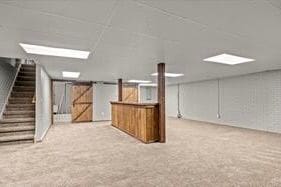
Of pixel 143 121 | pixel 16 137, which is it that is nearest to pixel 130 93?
pixel 143 121

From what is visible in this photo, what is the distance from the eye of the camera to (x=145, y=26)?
245cm

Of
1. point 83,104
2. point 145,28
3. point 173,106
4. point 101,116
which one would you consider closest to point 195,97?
point 173,106

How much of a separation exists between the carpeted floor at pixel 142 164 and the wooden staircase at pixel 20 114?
493 mm

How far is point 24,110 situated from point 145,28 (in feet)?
17.2

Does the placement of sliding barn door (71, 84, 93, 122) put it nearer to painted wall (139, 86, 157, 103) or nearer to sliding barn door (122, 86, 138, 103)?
sliding barn door (122, 86, 138, 103)

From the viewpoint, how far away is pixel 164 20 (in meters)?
2.24

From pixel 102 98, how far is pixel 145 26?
805 centimetres

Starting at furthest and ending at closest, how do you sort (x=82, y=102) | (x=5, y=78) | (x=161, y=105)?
1. (x=82, y=102)
2. (x=5, y=78)
3. (x=161, y=105)

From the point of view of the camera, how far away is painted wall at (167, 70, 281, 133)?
20.6ft

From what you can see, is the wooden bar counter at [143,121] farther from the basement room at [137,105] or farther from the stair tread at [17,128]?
the stair tread at [17,128]

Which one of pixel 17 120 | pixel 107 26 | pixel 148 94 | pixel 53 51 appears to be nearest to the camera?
pixel 107 26

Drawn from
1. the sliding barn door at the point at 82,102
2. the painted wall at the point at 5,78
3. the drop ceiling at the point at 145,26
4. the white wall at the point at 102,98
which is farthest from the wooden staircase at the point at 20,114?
the white wall at the point at 102,98

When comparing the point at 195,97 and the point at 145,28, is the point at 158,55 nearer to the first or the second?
the point at 145,28

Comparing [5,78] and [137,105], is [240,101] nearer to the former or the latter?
[137,105]
